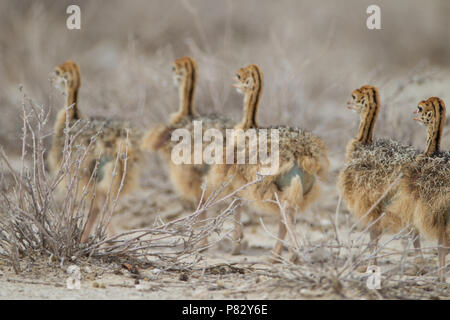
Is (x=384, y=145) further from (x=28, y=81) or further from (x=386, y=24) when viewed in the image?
(x=386, y=24)

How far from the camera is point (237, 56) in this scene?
10.6m

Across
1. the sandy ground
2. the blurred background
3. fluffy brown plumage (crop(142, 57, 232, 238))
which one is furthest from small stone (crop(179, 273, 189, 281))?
the blurred background

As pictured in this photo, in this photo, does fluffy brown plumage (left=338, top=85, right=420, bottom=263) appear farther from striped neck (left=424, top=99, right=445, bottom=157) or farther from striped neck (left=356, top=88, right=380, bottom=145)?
striped neck (left=424, top=99, right=445, bottom=157)

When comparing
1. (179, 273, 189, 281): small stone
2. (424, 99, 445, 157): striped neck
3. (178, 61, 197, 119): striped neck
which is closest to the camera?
(179, 273, 189, 281): small stone

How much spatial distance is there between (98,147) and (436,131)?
9.18 ft

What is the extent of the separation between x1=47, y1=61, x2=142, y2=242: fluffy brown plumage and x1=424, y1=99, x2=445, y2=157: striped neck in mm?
2433

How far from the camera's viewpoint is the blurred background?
8.04 meters

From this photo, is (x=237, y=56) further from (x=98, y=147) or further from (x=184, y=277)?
(x=184, y=277)

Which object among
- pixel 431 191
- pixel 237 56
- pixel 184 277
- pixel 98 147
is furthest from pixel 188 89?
pixel 237 56

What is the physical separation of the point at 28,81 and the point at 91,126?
16.3 feet

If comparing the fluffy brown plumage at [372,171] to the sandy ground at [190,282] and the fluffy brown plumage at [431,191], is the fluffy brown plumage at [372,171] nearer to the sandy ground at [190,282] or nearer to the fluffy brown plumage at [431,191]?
the fluffy brown plumage at [431,191]

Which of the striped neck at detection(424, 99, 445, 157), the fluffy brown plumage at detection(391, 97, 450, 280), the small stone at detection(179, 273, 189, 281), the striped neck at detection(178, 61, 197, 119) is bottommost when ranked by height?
the small stone at detection(179, 273, 189, 281)

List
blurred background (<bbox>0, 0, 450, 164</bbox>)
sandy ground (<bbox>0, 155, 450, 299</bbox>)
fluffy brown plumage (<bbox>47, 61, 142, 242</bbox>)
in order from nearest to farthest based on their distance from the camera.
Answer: sandy ground (<bbox>0, 155, 450, 299</bbox>)
fluffy brown plumage (<bbox>47, 61, 142, 242</bbox>)
blurred background (<bbox>0, 0, 450, 164</bbox>)

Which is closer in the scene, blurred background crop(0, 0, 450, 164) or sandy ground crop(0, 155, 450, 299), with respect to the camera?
sandy ground crop(0, 155, 450, 299)
